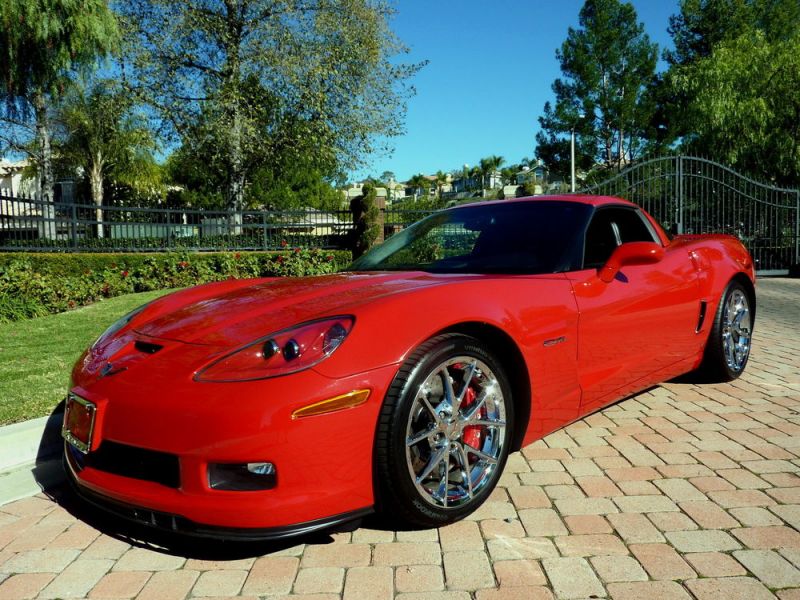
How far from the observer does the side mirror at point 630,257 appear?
10.5 ft

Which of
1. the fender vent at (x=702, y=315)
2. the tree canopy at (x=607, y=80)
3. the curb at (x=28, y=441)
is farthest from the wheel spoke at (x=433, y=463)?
the tree canopy at (x=607, y=80)

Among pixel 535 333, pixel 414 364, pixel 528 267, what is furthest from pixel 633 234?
pixel 414 364

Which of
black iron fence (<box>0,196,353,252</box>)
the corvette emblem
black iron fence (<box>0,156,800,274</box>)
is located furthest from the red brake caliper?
black iron fence (<box>0,196,353,252</box>)

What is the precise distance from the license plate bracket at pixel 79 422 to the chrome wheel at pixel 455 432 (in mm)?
1204

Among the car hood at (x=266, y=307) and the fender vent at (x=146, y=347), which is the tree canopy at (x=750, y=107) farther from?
the fender vent at (x=146, y=347)

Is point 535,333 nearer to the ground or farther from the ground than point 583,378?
farther from the ground

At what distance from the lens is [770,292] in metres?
11.2

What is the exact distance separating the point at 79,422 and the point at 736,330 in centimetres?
436

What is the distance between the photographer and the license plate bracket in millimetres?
2320

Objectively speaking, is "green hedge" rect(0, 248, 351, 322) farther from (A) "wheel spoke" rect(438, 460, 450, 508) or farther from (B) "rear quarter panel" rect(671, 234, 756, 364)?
(A) "wheel spoke" rect(438, 460, 450, 508)

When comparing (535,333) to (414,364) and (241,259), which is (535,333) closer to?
(414,364)

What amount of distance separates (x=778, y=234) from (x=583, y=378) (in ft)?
47.2

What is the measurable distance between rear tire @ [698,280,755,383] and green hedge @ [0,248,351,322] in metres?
6.41

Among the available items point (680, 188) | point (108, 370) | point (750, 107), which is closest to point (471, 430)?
point (108, 370)
